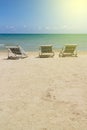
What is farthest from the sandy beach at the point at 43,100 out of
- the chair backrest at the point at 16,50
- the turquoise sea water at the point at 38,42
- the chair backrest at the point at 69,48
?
the turquoise sea water at the point at 38,42

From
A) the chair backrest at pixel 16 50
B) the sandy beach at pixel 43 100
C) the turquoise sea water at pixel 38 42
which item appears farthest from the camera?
the turquoise sea water at pixel 38 42

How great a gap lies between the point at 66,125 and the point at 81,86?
283cm

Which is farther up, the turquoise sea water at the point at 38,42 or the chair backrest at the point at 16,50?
the chair backrest at the point at 16,50

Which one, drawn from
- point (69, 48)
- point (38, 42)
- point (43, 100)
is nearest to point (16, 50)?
point (69, 48)

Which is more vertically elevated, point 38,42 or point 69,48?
point 69,48

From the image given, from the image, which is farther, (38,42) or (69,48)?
(38,42)

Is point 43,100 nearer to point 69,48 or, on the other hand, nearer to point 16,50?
point 16,50

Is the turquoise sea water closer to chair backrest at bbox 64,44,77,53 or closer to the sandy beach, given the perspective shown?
chair backrest at bbox 64,44,77,53

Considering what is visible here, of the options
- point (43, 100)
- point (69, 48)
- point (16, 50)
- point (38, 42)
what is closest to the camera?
point (43, 100)

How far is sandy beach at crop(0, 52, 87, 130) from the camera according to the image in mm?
4891

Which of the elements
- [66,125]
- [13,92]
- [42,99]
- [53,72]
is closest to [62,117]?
[66,125]

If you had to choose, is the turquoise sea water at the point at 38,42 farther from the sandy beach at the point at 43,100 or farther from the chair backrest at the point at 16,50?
the sandy beach at the point at 43,100

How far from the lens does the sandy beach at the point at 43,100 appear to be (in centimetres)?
489

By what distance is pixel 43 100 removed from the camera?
620 cm
